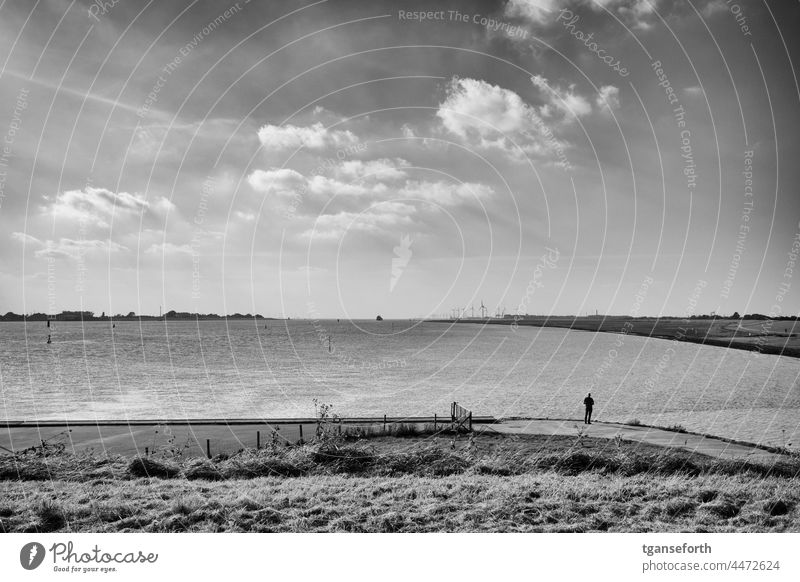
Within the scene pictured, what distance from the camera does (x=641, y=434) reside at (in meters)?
25.7

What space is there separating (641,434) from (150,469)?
22417 millimetres

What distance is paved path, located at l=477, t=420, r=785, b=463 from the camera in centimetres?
2017

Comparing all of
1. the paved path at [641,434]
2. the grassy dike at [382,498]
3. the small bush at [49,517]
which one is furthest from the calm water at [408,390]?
the small bush at [49,517]

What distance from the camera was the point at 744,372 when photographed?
77.2 meters

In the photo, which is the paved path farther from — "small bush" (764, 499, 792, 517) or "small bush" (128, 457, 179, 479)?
"small bush" (128, 457, 179, 479)

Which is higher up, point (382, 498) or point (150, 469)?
point (382, 498)

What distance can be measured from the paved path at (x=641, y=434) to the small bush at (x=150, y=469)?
16.4m

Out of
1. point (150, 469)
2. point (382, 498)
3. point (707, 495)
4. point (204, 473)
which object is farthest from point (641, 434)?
point (150, 469)

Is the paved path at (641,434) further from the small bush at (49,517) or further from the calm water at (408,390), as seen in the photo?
the small bush at (49,517)

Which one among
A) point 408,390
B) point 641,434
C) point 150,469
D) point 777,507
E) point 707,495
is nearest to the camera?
point 777,507

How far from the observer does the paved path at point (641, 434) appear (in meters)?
20.2

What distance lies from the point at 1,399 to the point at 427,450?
4883 cm
